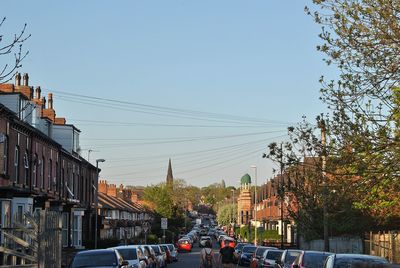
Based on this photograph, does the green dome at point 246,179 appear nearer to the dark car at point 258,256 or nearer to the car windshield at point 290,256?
the dark car at point 258,256

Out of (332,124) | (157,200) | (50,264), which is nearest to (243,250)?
(50,264)

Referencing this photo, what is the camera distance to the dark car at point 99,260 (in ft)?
59.3

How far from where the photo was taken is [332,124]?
14.9 meters

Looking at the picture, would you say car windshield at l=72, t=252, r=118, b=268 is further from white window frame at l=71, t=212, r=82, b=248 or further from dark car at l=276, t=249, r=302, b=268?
white window frame at l=71, t=212, r=82, b=248

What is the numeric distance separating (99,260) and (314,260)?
20.2 feet

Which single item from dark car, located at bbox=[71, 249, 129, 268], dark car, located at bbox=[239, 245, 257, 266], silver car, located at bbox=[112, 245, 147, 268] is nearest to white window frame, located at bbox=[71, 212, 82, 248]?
dark car, located at bbox=[239, 245, 257, 266]

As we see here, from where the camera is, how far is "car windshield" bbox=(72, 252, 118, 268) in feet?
59.6

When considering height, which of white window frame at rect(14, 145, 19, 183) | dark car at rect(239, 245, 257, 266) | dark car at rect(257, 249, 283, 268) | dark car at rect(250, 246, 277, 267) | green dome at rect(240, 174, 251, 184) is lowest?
dark car at rect(239, 245, 257, 266)

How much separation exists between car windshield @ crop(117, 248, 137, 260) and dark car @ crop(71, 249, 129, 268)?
17.1 feet

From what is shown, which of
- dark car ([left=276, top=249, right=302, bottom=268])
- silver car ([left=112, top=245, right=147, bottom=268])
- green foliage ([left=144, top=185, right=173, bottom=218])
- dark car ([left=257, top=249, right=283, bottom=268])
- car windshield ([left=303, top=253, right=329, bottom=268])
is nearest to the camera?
car windshield ([left=303, top=253, right=329, bottom=268])

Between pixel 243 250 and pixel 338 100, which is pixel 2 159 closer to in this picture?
pixel 243 250

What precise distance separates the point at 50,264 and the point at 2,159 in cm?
1448

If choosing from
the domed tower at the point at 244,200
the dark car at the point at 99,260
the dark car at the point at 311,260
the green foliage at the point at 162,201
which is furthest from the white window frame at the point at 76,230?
the domed tower at the point at 244,200

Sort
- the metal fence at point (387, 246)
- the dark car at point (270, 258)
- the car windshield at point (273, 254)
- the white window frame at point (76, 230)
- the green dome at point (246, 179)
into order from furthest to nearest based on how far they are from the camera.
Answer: the green dome at point (246, 179), the white window frame at point (76, 230), the metal fence at point (387, 246), the car windshield at point (273, 254), the dark car at point (270, 258)
